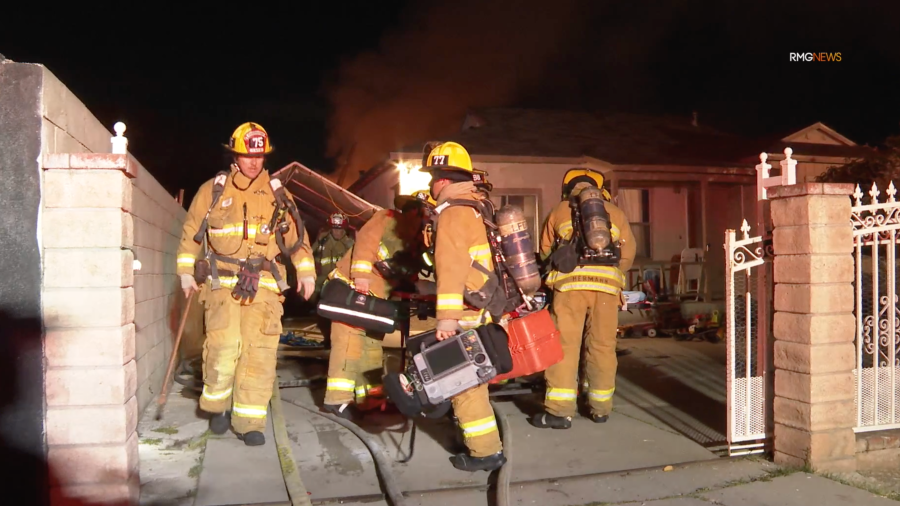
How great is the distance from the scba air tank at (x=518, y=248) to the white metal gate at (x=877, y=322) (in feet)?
6.87

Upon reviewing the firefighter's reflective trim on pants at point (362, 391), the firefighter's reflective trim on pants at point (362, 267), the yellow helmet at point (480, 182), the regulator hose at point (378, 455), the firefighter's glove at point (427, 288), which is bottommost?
the regulator hose at point (378, 455)

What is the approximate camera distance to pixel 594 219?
5.16 metres

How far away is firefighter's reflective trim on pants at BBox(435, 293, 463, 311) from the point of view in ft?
13.1

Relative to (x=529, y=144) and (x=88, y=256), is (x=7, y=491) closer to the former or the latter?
(x=88, y=256)

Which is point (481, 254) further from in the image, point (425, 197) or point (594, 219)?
point (594, 219)

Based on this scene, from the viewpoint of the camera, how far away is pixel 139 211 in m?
5.36

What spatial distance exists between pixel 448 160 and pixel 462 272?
76 centimetres

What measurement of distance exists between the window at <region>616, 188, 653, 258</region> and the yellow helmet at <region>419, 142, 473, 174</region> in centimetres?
1022

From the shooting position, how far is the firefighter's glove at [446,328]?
402cm

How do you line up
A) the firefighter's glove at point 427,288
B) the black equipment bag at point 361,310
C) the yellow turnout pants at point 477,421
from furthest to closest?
the black equipment bag at point 361,310 → the firefighter's glove at point 427,288 → the yellow turnout pants at point 477,421

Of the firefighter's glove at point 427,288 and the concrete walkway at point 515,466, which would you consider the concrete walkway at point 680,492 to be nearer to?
the concrete walkway at point 515,466

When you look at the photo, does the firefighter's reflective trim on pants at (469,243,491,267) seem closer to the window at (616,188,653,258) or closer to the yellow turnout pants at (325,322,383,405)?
the yellow turnout pants at (325,322,383,405)

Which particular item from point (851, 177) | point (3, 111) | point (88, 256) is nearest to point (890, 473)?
point (88, 256)

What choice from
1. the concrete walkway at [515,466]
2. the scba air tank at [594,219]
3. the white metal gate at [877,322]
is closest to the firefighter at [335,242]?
the concrete walkway at [515,466]
